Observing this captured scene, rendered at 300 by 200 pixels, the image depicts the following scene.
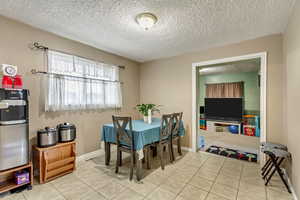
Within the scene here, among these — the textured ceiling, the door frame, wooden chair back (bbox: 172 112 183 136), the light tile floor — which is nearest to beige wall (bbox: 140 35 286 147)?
the door frame

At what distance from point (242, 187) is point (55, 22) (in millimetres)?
3804

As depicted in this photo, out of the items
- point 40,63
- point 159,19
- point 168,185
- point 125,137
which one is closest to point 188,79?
point 159,19

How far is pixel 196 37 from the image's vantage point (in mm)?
2709

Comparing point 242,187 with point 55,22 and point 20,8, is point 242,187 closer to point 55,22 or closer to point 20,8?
point 55,22

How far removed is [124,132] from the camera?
2.27 m

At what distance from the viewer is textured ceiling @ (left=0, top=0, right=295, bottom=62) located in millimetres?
1773

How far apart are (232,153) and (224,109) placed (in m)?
3.55

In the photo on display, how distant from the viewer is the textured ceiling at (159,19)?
177 cm

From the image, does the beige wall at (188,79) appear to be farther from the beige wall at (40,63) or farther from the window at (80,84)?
the beige wall at (40,63)

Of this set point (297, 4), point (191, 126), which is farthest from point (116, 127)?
point (297, 4)

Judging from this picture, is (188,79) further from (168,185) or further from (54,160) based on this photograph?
(54,160)

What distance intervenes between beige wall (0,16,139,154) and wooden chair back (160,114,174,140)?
157 cm

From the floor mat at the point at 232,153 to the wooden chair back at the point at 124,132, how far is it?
236 cm

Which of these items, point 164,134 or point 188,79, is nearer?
point 164,134
